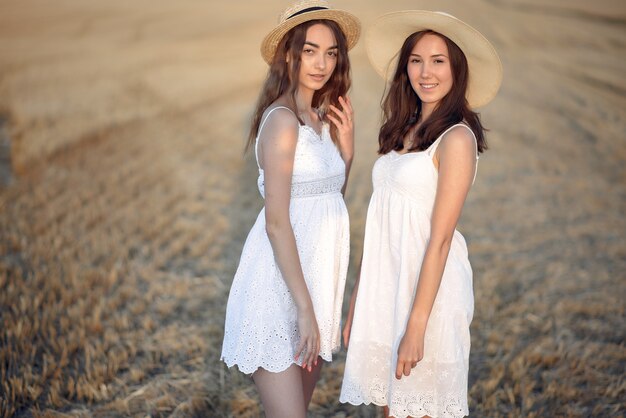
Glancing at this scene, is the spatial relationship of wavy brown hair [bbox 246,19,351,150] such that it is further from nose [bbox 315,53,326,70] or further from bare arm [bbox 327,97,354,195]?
bare arm [bbox 327,97,354,195]

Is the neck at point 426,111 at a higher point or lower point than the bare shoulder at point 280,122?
higher

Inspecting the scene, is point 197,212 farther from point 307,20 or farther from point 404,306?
point 404,306

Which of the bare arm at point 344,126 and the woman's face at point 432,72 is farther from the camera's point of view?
the bare arm at point 344,126

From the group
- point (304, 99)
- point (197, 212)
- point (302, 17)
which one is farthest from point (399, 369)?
point (197, 212)

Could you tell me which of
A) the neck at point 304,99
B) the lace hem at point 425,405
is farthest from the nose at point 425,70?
the lace hem at point 425,405

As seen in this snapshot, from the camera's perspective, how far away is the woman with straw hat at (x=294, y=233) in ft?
7.46

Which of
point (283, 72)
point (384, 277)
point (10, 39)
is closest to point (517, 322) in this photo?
point (384, 277)

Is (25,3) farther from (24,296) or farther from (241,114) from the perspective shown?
(24,296)

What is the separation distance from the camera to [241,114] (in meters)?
11.0

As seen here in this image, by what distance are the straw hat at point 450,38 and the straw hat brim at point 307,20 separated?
107mm

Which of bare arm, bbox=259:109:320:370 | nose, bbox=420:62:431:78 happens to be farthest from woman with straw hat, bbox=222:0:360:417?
nose, bbox=420:62:431:78

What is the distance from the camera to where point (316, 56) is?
8.11ft

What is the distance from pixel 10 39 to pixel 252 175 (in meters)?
4.78

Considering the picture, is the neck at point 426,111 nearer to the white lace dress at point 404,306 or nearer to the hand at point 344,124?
the white lace dress at point 404,306
